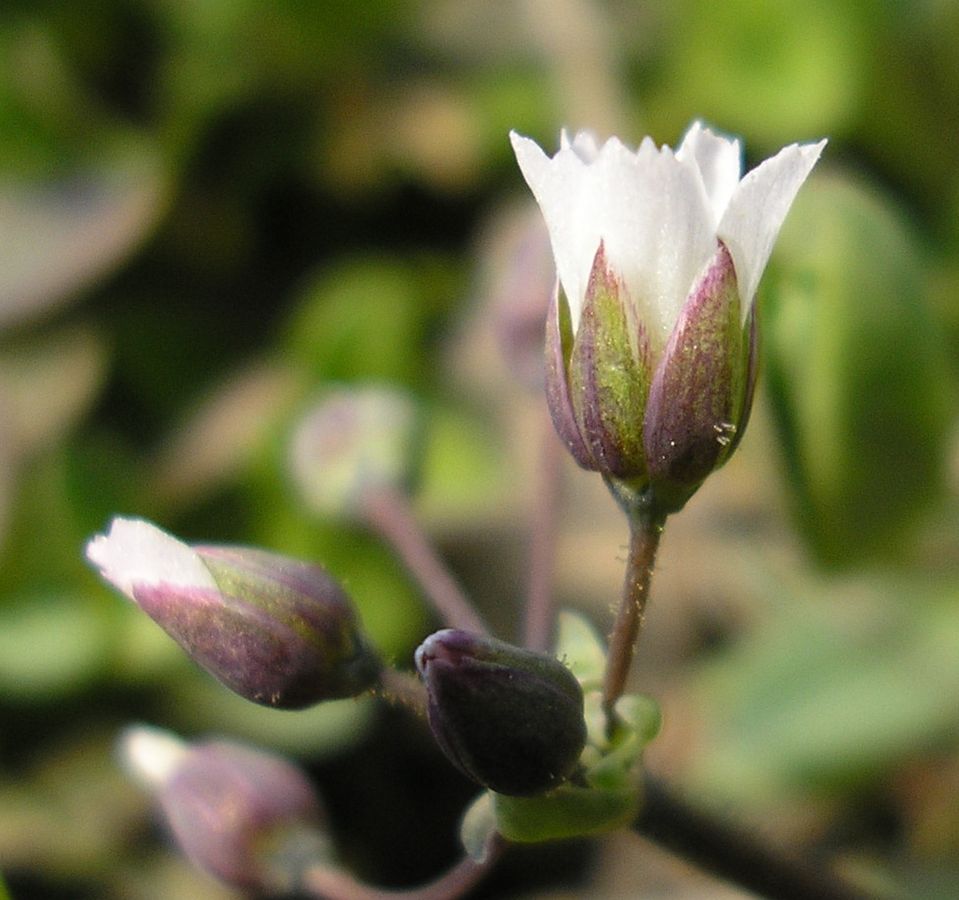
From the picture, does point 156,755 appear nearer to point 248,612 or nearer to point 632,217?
point 248,612

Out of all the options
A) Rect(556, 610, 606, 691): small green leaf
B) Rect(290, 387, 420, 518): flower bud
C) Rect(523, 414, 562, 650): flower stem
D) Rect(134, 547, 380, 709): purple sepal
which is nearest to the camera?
Rect(134, 547, 380, 709): purple sepal

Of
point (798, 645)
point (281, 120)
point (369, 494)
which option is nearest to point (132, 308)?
point (281, 120)

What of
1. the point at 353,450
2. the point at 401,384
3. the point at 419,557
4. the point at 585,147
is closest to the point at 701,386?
the point at 585,147

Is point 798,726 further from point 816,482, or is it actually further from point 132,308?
point 132,308

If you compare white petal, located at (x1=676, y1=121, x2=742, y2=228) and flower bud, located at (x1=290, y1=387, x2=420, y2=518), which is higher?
white petal, located at (x1=676, y1=121, x2=742, y2=228)

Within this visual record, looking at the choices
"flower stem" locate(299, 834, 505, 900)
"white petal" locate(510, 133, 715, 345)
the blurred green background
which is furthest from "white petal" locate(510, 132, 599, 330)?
the blurred green background

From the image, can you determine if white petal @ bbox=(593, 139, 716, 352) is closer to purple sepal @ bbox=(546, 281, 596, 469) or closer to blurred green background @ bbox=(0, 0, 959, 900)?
purple sepal @ bbox=(546, 281, 596, 469)
